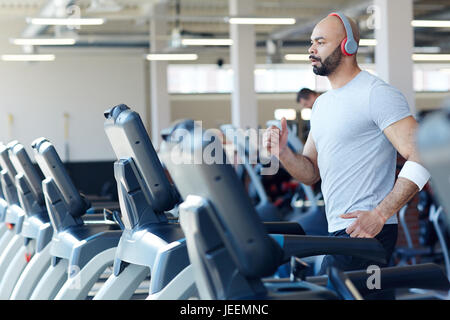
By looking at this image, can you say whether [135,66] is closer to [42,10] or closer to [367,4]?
[42,10]

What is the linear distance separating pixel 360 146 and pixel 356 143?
16mm

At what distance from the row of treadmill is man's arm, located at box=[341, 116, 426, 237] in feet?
0.78

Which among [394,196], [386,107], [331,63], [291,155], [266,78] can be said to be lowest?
[394,196]

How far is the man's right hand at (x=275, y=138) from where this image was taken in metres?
2.40

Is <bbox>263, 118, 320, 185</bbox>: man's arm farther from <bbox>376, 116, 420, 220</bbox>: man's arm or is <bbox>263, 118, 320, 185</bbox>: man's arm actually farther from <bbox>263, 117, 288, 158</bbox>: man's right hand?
<bbox>376, 116, 420, 220</bbox>: man's arm

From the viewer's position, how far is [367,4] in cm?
1091

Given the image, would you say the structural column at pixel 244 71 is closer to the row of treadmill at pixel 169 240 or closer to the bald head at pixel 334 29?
the row of treadmill at pixel 169 240

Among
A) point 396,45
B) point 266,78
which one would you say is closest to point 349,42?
point 396,45

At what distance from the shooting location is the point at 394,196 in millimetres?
2314

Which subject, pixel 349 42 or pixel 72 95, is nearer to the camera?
pixel 349 42

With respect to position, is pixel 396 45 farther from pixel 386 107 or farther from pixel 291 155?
pixel 386 107

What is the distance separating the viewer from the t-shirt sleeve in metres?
2.40

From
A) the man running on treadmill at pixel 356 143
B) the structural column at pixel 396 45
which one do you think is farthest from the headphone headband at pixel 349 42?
the structural column at pixel 396 45

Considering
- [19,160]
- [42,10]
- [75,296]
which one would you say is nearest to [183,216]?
[75,296]
